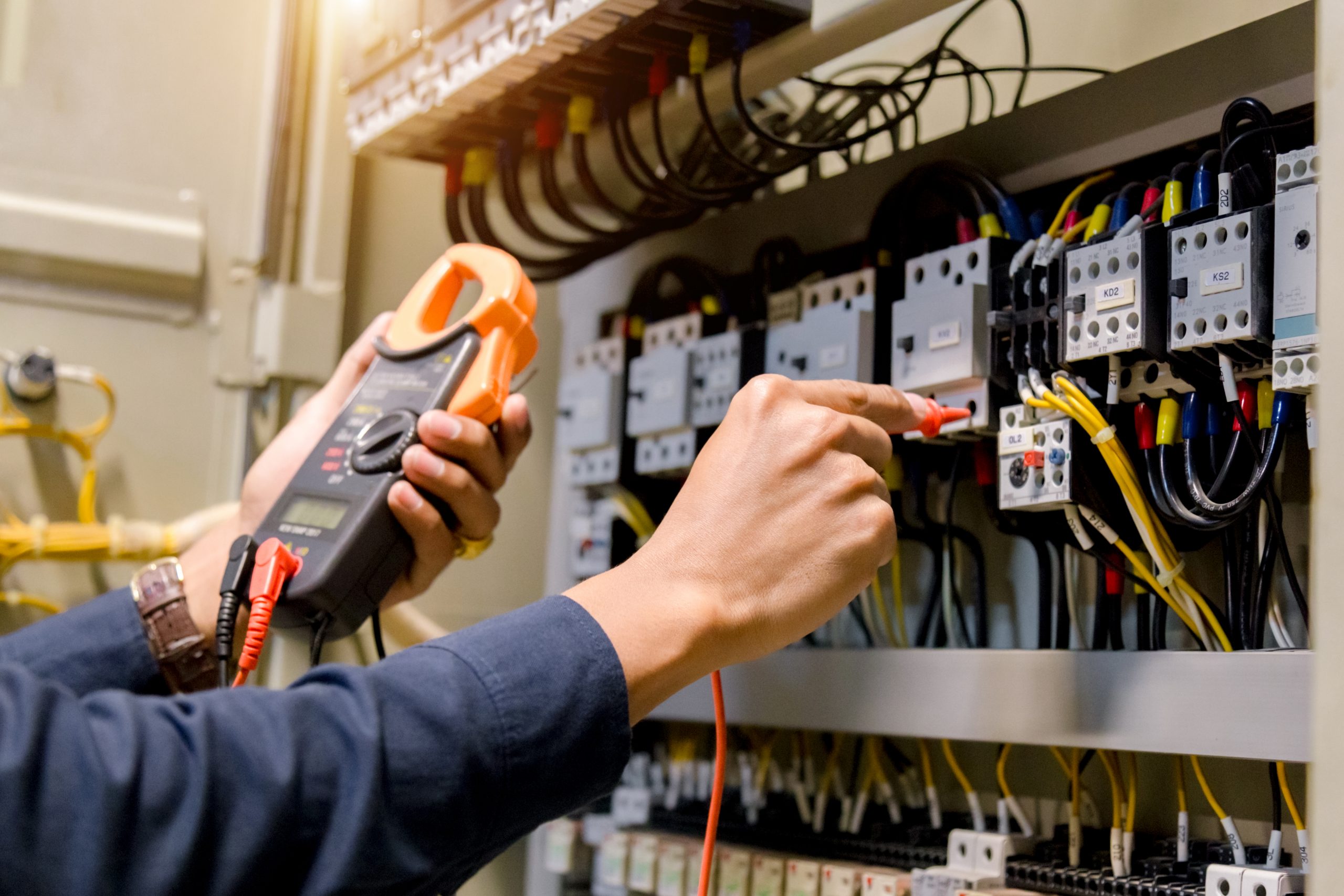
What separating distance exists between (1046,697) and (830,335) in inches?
15.9

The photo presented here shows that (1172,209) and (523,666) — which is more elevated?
(1172,209)

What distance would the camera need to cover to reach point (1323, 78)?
0.58 m

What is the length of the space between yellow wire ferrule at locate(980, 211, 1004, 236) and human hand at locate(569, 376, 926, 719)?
35 cm

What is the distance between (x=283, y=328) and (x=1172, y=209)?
1093 mm

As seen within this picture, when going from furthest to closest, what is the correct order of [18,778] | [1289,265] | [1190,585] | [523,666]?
1. [1190,585]
2. [1289,265]
3. [523,666]
4. [18,778]

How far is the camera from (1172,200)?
3.09 ft

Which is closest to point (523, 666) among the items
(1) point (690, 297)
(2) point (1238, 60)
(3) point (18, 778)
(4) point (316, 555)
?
(3) point (18, 778)

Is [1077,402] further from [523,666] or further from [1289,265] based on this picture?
[523,666]

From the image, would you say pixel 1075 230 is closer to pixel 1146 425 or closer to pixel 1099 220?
pixel 1099 220

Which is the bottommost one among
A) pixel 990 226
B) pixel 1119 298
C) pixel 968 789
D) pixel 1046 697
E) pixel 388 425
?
pixel 968 789

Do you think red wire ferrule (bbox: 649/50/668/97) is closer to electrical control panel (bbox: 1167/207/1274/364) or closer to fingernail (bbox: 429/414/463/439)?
fingernail (bbox: 429/414/463/439)

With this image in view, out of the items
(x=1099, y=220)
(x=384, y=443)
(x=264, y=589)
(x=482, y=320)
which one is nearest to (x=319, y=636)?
(x=264, y=589)

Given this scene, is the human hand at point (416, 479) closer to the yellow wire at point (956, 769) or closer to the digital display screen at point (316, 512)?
the digital display screen at point (316, 512)

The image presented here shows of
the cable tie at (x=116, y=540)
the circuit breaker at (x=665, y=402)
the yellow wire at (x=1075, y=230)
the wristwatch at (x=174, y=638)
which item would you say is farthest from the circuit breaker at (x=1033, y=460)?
the cable tie at (x=116, y=540)
